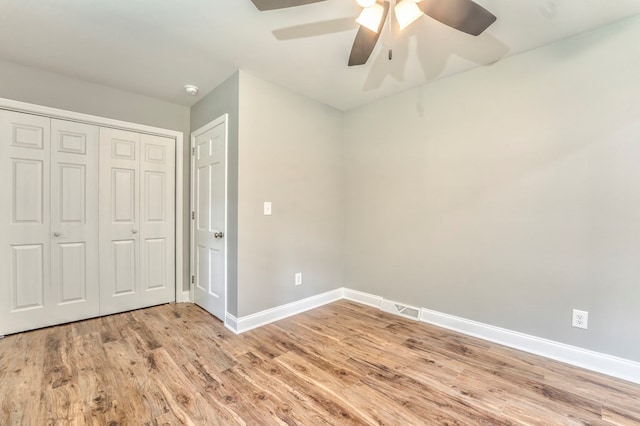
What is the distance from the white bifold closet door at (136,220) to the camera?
9.41 feet

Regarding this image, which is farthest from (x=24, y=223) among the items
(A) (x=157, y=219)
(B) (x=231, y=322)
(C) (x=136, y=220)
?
(B) (x=231, y=322)

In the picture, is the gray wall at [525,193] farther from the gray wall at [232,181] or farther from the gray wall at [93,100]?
the gray wall at [93,100]

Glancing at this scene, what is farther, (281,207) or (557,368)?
(281,207)

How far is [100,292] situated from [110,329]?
0.50 metres

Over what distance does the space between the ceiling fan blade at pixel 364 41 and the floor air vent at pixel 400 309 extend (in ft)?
7.66

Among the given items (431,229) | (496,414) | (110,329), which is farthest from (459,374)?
(110,329)

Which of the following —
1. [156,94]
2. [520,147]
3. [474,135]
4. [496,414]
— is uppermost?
[156,94]

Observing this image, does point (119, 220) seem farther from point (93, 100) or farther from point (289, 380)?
point (289, 380)

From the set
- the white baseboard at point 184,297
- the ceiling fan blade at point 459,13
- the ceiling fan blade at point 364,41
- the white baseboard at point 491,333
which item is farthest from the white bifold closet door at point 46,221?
the ceiling fan blade at point 459,13

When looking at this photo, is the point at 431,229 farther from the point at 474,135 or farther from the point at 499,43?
the point at 499,43

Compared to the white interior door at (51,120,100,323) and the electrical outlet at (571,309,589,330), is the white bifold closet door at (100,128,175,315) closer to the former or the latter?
the white interior door at (51,120,100,323)

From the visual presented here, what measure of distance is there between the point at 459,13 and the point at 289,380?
2.35 metres

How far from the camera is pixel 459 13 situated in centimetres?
141

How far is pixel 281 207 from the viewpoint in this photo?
2.87 metres
